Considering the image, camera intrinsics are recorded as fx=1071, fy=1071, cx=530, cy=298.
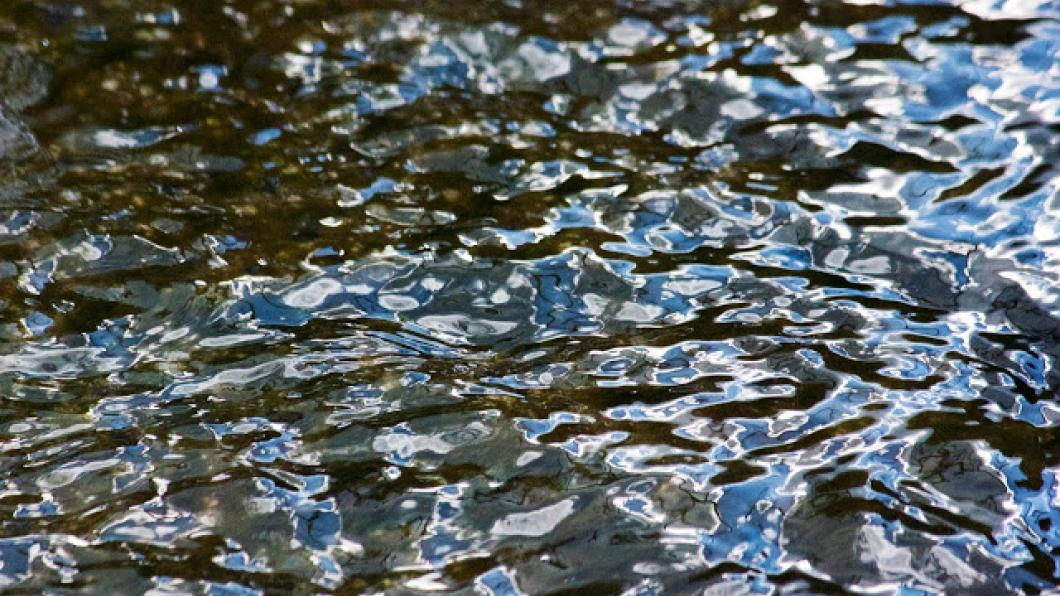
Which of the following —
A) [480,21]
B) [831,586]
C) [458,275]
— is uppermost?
[480,21]

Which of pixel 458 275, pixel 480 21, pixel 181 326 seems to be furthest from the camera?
pixel 480 21

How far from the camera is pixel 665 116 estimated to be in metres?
4.71

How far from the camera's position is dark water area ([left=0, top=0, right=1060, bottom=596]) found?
2887mm

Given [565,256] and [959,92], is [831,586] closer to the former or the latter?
[565,256]

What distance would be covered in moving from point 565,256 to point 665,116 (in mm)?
1089

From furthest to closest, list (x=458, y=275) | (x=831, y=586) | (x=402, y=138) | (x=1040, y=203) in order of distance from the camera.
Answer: (x=402, y=138)
(x=1040, y=203)
(x=458, y=275)
(x=831, y=586)

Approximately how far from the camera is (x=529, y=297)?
3.79 m

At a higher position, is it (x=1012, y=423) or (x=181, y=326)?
(x=181, y=326)

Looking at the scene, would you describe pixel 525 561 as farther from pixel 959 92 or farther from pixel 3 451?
pixel 959 92

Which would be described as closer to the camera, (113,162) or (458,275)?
(458,275)

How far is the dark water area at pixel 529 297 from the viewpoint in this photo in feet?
9.47

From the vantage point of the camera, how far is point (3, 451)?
10.1 ft

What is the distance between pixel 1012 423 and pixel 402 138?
8.52ft

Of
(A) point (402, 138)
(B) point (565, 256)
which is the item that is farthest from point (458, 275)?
(A) point (402, 138)
